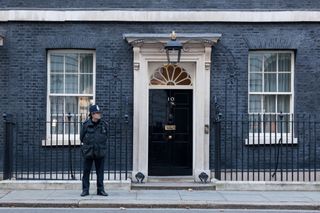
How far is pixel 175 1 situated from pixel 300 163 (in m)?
5.13

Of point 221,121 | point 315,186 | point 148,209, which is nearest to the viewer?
point 148,209

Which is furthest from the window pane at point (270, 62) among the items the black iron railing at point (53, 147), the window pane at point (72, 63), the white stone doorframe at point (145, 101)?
the window pane at point (72, 63)

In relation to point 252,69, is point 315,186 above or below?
below

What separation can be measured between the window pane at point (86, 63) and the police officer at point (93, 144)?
3.24m

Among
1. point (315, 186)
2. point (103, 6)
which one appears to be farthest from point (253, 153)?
point (103, 6)

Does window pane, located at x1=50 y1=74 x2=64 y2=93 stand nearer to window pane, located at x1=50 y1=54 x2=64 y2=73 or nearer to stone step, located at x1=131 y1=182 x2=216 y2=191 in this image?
window pane, located at x1=50 y1=54 x2=64 y2=73

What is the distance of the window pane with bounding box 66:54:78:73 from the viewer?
15.5 m

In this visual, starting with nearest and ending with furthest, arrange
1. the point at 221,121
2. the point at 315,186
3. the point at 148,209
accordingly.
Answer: the point at 148,209 < the point at 315,186 < the point at 221,121

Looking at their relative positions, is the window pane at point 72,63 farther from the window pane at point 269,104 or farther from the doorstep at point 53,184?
the window pane at point 269,104

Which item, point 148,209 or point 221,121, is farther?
point 221,121

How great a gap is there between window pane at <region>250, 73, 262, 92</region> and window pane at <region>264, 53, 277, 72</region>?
0.26 m

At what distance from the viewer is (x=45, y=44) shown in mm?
15180

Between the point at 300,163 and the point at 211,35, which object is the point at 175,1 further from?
the point at 300,163

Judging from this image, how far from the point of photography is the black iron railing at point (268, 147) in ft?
49.3
